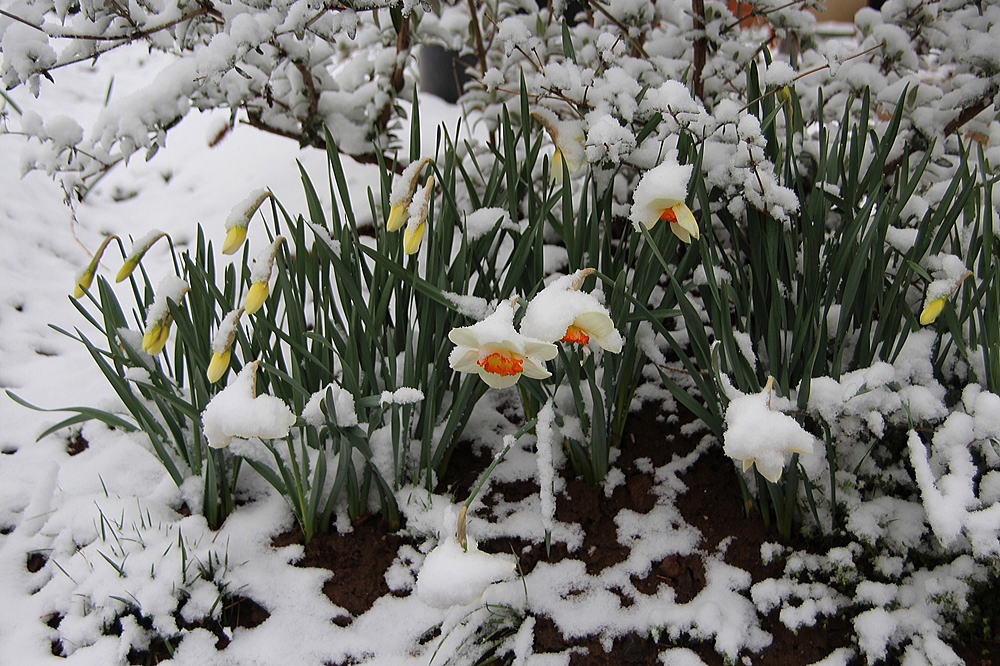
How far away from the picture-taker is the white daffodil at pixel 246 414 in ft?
3.65

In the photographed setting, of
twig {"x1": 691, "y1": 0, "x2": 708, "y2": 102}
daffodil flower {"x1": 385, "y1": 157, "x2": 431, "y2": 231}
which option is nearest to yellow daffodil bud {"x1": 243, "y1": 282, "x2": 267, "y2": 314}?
daffodil flower {"x1": 385, "y1": 157, "x2": 431, "y2": 231}

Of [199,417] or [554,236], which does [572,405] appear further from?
[199,417]

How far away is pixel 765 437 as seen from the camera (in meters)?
1.04

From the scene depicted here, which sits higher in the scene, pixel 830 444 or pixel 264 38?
pixel 264 38

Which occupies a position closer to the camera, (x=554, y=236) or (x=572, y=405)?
(x=572, y=405)

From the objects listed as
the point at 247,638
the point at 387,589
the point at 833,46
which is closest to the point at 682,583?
the point at 387,589

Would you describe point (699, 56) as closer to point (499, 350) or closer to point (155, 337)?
point (499, 350)

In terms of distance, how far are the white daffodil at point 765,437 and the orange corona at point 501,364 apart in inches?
12.4

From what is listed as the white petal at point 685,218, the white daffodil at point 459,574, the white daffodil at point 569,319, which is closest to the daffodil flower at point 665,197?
Answer: the white petal at point 685,218

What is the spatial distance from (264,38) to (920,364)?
1.40 metres

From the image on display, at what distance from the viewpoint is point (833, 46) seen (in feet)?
5.14

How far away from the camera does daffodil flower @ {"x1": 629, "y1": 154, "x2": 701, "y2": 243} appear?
3.96ft

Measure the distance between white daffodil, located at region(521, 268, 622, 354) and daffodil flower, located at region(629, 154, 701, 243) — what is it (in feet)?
0.65

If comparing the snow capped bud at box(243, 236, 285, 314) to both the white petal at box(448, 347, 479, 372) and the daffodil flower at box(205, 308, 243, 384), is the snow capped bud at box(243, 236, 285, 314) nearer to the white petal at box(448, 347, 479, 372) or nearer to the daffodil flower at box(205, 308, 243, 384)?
the daffodil flower at box(205, 308, 243, 384)
